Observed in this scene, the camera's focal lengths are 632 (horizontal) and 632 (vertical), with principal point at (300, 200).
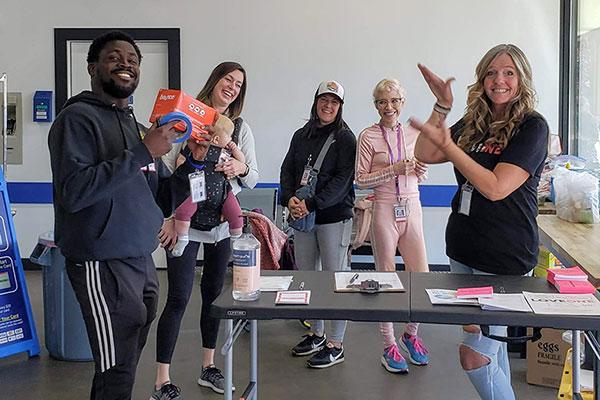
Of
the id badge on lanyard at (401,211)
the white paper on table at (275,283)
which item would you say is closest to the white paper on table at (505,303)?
the white paper on table at (275,283)

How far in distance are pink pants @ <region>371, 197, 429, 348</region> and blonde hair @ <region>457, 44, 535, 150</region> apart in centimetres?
115

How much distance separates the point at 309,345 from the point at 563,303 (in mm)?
2078

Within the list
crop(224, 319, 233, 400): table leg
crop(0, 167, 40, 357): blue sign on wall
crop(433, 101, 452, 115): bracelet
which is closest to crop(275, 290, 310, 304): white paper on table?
crop(224, 319, 233, 400): table leg

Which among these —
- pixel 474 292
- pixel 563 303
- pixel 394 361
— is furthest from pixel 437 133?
pixel 394 361

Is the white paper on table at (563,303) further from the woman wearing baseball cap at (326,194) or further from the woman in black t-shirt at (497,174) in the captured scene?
the woman wearing baseball cap at (326,194)

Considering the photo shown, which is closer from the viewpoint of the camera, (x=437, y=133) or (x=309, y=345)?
(x=437, y=133)

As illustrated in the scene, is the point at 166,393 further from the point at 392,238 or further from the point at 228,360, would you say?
the point at 392,238

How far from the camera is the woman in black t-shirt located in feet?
6.93

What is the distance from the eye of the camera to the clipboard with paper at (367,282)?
2055 mm

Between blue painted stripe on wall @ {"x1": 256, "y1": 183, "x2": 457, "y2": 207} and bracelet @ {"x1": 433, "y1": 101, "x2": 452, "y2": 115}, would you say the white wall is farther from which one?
bracelet @ {"x1": 433, "y1": 101, "x2": 452, "y2": 115}

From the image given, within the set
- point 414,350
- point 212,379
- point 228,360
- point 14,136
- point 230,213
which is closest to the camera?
point 228,360

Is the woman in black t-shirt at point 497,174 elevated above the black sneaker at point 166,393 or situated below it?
above

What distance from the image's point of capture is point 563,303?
1901 millimetres

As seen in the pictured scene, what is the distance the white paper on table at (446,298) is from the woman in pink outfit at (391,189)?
1398 millimetres
